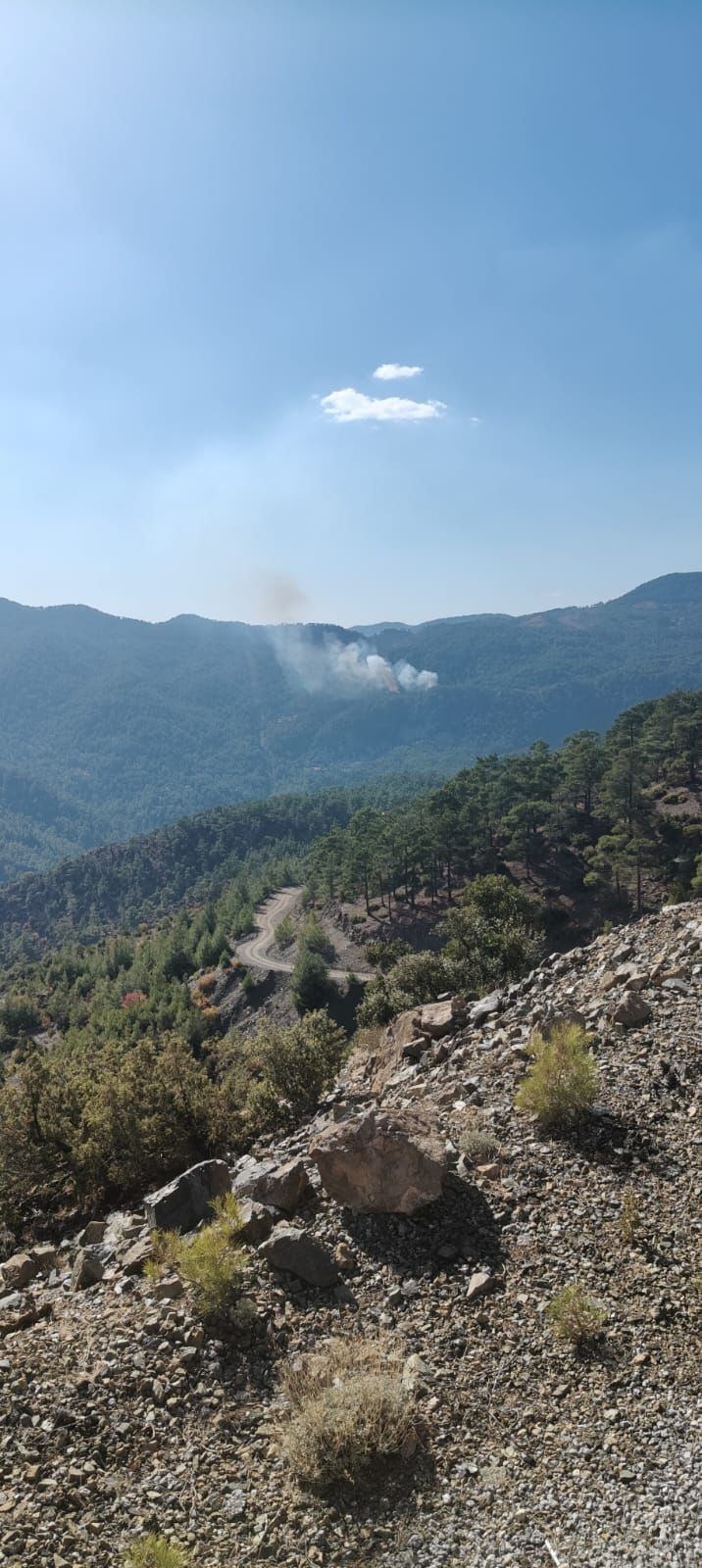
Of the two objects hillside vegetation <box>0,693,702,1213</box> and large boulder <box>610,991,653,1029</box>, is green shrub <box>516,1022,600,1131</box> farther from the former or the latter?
hillside vegetation <box>0,693,702,1213</box>

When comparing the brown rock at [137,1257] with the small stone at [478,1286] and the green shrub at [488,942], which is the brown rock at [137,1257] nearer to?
the small stone at [478,1286]

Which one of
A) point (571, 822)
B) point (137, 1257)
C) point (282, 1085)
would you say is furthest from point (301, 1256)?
point (571, 822)

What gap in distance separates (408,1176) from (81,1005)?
81.8m

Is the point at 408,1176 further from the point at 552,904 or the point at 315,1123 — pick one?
the point at 552,904

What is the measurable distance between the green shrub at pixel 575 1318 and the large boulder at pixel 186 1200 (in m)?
5.82

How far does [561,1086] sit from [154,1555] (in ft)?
26.1

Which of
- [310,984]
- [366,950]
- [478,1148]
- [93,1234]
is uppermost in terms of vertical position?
[478,1148]

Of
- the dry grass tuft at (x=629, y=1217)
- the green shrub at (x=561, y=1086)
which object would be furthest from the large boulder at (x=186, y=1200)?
the dry grass tuft at (x=629, y=1217)

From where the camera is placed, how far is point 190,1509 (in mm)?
7273

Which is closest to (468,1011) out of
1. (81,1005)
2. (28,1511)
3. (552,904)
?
(28,1511)

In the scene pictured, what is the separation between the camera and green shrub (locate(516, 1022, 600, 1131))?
12328 millimetres

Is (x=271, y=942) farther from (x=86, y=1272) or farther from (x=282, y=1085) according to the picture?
(x=86, y=1272)

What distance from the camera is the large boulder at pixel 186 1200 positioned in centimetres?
1239

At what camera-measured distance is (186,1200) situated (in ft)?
41.7
